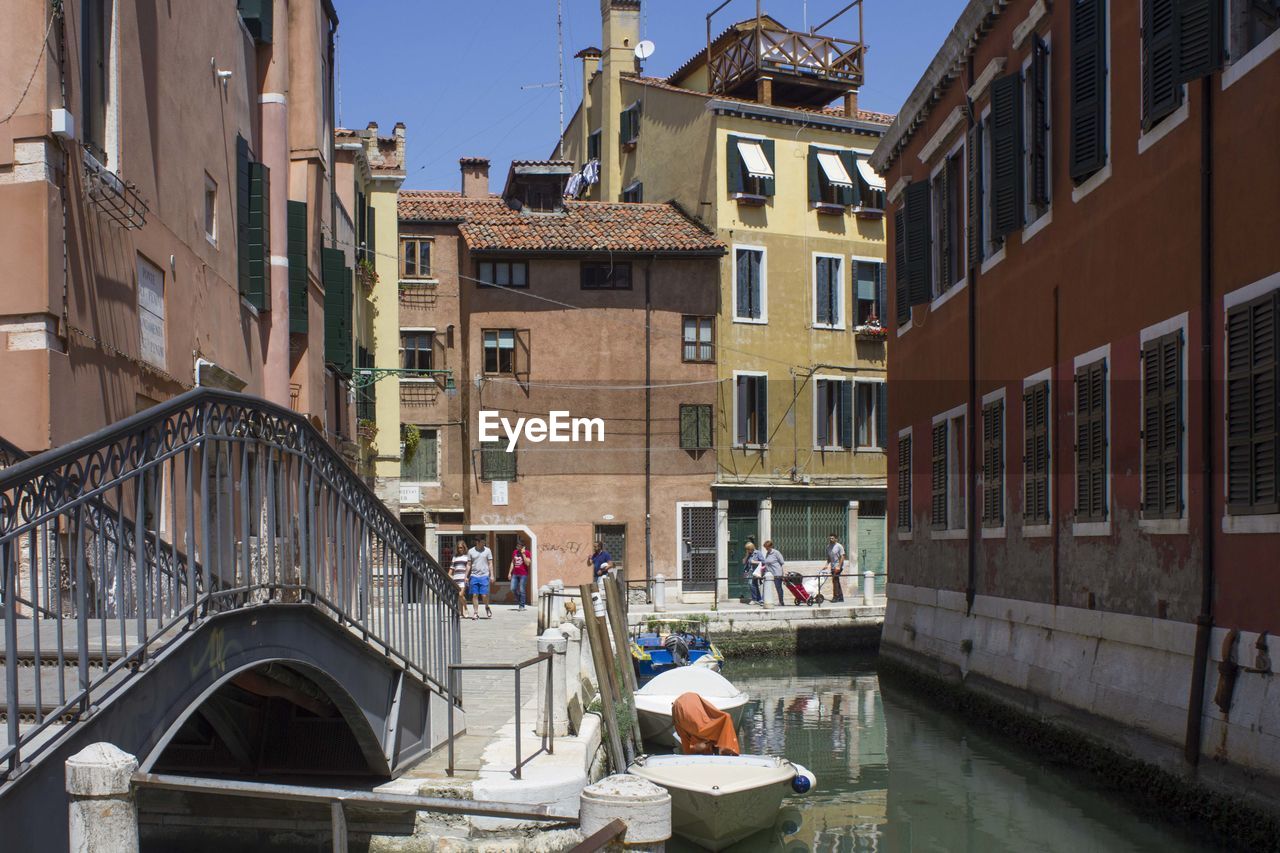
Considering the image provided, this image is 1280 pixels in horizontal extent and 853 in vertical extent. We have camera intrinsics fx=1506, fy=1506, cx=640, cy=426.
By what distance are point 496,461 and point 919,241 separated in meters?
16.0

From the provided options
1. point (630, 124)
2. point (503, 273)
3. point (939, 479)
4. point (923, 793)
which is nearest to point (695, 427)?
point (503, 273)

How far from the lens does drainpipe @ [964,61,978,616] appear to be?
19641 millimetres

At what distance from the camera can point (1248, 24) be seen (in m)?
11.7

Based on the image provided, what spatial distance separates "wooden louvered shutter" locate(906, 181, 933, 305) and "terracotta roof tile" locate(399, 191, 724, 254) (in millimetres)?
14177

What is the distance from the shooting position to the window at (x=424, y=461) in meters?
36.3

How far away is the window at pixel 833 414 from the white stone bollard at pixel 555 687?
84.8ft

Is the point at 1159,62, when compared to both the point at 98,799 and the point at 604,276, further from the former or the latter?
the point at 604,276

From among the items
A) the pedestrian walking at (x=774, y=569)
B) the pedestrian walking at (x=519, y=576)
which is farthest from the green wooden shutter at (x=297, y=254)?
the pedestrian walking at (x=774, y=569)

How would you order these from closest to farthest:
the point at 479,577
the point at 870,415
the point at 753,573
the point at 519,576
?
the point at 479,577
the point at 519,576
the point at 753,573
the point at 870,415

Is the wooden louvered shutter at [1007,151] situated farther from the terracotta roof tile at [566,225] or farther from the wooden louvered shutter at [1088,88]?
the terracotta roof tile at [566,225]

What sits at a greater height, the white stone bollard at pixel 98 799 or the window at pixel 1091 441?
the window at pixel 1091 441

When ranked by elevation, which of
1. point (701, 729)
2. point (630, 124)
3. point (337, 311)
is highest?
point (630, 124)

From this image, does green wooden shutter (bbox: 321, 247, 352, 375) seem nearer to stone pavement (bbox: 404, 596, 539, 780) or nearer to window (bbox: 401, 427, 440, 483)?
stone pavement (bbox: 404, 596, 539, 780)
